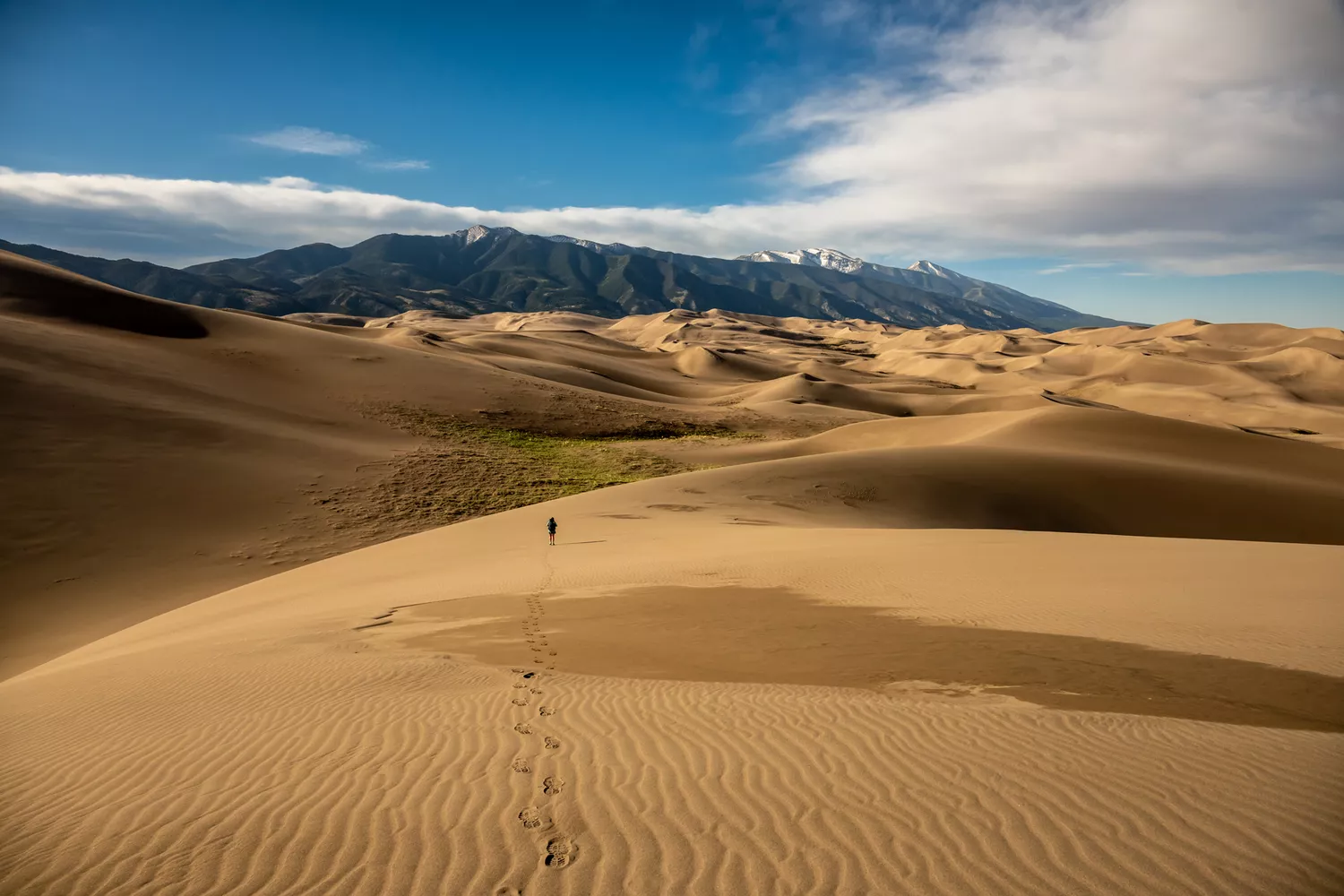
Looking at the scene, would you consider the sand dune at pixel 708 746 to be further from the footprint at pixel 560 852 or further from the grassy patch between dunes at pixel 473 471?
the grassy patch between dunes at pixel 473 471

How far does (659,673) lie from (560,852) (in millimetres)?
3763

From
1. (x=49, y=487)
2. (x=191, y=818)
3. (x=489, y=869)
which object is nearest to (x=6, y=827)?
(x=191, y=818)

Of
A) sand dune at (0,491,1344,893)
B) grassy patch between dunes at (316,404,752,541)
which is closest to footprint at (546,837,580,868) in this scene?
sand dune at (0,491,1344,893)

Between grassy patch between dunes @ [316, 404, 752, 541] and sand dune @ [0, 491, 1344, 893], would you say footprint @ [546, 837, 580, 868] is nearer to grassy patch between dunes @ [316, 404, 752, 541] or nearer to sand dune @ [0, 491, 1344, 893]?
sand dune @ [0, 491, 1344, 893]

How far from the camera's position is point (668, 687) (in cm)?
725

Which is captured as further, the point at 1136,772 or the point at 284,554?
the point at 284,554

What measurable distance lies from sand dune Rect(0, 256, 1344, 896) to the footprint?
0.02m

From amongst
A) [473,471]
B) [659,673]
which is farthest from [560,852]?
[473,471]

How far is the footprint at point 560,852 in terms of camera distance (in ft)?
13.2

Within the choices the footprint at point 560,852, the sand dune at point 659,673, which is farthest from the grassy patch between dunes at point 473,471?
the footprint at point 560,852

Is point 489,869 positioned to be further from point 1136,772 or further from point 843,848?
point 1136,772

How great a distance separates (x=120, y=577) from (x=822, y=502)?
18.7 metres

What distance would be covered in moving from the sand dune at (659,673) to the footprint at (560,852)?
2 centimetres

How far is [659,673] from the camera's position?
784 centimetres
